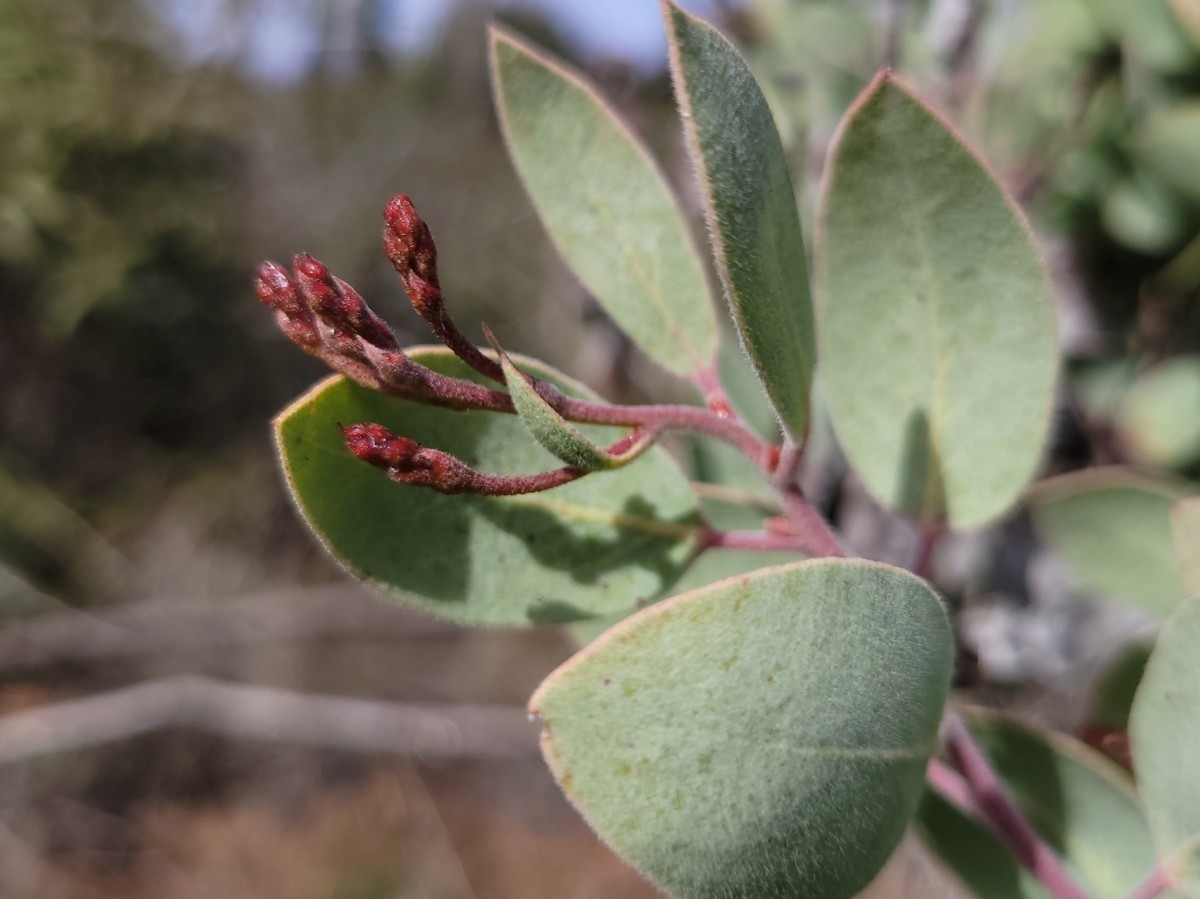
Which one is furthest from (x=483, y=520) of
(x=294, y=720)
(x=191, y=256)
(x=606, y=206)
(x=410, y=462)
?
(x=191, y=256)

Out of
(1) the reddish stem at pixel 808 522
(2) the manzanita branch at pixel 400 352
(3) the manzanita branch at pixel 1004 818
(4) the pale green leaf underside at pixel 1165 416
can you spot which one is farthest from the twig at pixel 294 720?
(2) the manzanita branch at pixel 400 352

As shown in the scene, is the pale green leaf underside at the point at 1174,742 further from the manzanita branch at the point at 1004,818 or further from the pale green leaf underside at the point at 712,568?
the pale green leaf underside at the point at 712,568

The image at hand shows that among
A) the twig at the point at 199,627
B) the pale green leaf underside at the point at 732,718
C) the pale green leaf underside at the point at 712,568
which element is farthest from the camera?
the twig at the point at 199,627

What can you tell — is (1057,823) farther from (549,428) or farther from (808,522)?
(549,428)

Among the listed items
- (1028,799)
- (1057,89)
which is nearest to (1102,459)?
(1057,89)

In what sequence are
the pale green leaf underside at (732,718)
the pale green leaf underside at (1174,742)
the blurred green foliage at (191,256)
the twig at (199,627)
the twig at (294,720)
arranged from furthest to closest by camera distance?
the blurred green foliage at (191,256)
the twig at (199,627)
the twig at (294,720)
the pale green leaf underside at (1174,742)
the pale green leaf underside at (732,718)

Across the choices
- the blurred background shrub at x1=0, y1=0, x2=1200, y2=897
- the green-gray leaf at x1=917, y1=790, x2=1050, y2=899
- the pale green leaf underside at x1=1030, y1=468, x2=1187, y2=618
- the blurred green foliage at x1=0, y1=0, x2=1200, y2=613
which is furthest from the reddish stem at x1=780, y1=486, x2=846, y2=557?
the blurred background shrub at x1=0, y1=0, x2=1200, y2=897
